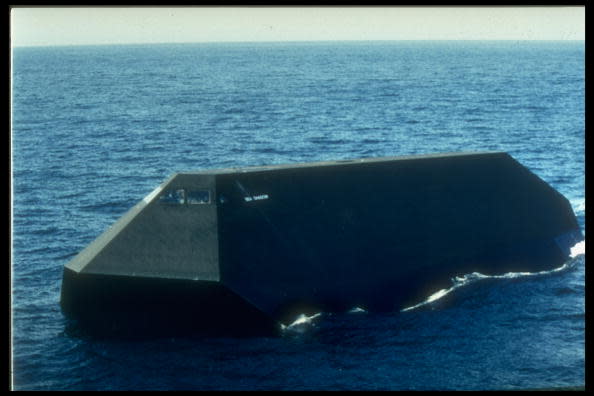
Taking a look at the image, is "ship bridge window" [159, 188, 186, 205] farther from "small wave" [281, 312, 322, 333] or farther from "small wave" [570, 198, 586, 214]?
"small wave" [570, 198, 586, 214]

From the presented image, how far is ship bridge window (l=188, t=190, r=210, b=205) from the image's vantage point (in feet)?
138

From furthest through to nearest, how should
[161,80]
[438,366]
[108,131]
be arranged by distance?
[161,80]
[108,131]
[438,366]

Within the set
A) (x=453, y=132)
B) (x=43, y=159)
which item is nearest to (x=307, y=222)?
(x=43, y=159)

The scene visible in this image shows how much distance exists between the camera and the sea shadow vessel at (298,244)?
38812 millimetres

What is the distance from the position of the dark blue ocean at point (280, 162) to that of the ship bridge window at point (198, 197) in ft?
A: 28.6

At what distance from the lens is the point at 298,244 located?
4262 cm

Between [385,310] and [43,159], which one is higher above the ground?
[43,159]

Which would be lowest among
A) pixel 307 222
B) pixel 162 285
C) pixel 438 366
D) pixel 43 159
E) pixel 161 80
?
pixel 438 366

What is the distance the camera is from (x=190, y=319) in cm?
3841

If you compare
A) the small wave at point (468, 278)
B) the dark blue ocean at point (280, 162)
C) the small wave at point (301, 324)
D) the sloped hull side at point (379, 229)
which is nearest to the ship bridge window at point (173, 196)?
the sloped hull side at point (379, 229)

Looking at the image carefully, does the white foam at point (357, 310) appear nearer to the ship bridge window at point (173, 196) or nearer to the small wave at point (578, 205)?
the ship bridge window at point (173, 196)

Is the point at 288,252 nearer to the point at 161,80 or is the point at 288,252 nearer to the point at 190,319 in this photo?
the point at 190,319

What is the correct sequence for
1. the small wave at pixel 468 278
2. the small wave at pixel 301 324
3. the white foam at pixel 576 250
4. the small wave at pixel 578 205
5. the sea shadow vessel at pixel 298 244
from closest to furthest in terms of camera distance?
the sea shadow vessel at pixel 298 244, the small wave at pixel 301 324, the small wave at pixel 468 278, the white foam at pixel 576 250, the small wave at pixel 578 205

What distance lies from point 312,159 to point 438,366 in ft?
173
